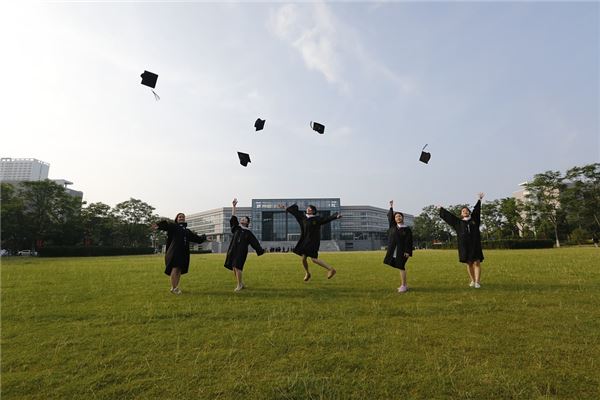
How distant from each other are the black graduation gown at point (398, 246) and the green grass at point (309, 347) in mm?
1218

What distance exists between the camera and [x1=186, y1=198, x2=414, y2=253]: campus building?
8012cm

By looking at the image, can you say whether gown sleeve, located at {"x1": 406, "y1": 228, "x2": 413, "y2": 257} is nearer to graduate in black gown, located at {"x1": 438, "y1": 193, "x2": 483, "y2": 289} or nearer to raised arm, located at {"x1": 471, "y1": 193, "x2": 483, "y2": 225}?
graduate in black gown, located at {"x1": 438, "y1": 193, "x2": 483, "y2": 289}

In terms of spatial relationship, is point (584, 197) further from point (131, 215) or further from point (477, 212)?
point (131, 215)

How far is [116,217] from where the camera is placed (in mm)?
61375

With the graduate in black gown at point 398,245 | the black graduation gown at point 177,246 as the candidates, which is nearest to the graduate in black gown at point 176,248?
the black graduation gown at point 177,246

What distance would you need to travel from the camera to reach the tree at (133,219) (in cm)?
6172

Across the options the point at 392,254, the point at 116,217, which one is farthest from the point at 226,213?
the point at 392,254

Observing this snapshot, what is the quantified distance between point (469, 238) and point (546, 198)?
6074 cm

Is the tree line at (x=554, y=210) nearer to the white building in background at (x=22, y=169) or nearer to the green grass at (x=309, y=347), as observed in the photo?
the green grass at (x=309, y=347)

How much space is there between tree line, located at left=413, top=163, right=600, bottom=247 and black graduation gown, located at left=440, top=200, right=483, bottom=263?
55033mm

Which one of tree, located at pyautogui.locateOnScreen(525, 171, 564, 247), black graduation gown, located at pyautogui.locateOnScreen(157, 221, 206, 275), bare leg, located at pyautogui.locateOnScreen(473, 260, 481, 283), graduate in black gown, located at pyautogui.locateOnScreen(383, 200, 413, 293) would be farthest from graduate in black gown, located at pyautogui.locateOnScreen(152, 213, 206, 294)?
tree, located at pyautogui.locateOnScreen(525, 171, 564, 247)

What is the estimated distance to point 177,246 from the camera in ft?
29.1

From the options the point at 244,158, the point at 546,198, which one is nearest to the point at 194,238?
the point at 244,158

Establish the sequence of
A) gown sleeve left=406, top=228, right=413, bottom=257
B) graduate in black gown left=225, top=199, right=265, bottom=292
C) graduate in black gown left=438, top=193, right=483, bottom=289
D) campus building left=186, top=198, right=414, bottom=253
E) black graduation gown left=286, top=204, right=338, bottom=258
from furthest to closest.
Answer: campus building left=186, top=198, right=414, bottom=253 → black graduation gown left=286, top=204, right=338, bottom=258 → graduate in black gown left=225, top=199, right=265, bottom=292 → graduate in black gown left=438, top=193, right=483, bottom=289 → gown sleeve left=406, top=228, right=413, bottom=257
